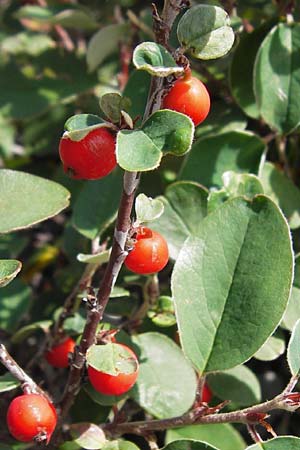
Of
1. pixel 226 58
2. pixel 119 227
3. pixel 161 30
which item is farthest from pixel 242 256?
pixel 226 58

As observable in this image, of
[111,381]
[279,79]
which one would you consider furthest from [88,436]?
[279,79]

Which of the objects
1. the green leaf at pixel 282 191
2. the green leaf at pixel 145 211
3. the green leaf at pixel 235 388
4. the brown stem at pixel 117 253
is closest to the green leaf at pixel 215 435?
the green leaf at pixel 235 388

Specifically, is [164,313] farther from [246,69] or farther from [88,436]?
[246,69]

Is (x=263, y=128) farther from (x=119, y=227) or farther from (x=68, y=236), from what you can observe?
(x=119, y=227)

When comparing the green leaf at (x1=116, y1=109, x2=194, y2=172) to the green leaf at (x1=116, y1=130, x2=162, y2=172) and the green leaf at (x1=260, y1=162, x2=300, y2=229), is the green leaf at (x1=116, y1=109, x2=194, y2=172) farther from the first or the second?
the green leaf at (x1=260, y1=162, x2=300, y2=229)

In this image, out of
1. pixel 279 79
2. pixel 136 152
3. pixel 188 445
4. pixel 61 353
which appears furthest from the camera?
pixel 279 79

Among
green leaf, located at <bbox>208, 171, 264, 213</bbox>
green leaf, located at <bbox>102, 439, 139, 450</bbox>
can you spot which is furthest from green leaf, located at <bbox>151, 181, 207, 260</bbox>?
green leaf, located at <bbox>102, 439, 139, 450</bbox>
